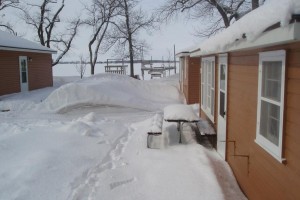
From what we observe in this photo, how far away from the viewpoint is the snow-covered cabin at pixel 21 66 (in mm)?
17094

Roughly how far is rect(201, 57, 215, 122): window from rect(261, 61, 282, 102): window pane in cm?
388

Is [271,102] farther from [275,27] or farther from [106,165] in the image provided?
[106,165]

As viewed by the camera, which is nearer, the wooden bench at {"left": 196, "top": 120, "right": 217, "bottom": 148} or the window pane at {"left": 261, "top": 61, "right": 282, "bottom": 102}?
the window pane at {"left": 261, "top": 61, "right": 282, "bottom": 102}

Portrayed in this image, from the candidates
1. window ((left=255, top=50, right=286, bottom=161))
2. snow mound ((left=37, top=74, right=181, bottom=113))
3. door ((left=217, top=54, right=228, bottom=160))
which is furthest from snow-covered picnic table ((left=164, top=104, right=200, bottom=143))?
snow mound ((left=37, top=74, right=181, bottom=113))

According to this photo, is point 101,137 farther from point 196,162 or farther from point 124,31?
point 124,31

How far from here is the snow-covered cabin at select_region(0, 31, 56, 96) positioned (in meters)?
17.1

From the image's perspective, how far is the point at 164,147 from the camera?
747 cm

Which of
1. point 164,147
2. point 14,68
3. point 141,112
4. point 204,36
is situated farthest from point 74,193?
point 204,36

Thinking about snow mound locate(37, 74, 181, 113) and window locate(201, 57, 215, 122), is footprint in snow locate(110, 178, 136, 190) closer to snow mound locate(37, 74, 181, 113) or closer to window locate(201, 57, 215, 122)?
window locate(201, 57, 215, 122)

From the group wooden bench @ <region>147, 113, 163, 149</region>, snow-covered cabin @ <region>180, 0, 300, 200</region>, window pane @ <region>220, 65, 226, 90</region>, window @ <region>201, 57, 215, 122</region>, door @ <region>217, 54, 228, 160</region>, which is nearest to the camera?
snow-covered cabin @ <region>180, 0, 300, 200</region>

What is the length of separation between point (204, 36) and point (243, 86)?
828 inches

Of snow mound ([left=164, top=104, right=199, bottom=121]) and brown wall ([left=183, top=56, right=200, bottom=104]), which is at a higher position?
brown wall ([left=183, top=56, right=200, bottom=104])

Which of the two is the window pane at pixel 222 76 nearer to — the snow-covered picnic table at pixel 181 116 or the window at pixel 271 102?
the snow-covered picnic table at pixel 181 116

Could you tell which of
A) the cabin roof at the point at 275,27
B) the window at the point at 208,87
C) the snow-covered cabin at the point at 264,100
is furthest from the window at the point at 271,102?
the window at the point at 208,87
